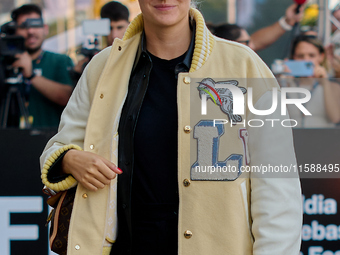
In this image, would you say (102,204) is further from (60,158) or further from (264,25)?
(264,25)

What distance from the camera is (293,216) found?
1444mm

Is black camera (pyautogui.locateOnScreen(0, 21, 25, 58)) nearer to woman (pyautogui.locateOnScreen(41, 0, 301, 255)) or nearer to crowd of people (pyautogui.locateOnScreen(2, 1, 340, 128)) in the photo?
crowd of people (pyautogui.locateOnScreen(2, 1, 340, 128))

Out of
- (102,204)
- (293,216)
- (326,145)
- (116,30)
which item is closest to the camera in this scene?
(293,216)

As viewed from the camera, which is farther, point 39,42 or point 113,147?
point 39,42

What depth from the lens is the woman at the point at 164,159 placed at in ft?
4.77

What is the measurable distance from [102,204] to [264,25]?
2.77 meters

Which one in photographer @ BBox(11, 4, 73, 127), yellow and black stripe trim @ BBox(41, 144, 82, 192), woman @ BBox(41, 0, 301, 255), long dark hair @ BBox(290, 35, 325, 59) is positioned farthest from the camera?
long dark hair @ BBox(290, 35, 325, 59)

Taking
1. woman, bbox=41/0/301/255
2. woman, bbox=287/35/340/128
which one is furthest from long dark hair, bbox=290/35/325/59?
woman, bbox=41/0/301/255

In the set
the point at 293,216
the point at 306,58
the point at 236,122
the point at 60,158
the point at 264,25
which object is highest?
the point at 264,25

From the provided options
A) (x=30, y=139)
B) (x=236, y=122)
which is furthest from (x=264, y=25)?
(x=236, y=122)

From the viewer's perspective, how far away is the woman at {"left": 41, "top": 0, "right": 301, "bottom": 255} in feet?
4.77

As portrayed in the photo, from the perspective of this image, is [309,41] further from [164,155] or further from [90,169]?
[90,169]

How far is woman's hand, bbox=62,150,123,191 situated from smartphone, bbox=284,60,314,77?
2.57m

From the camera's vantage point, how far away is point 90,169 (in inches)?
59.1
